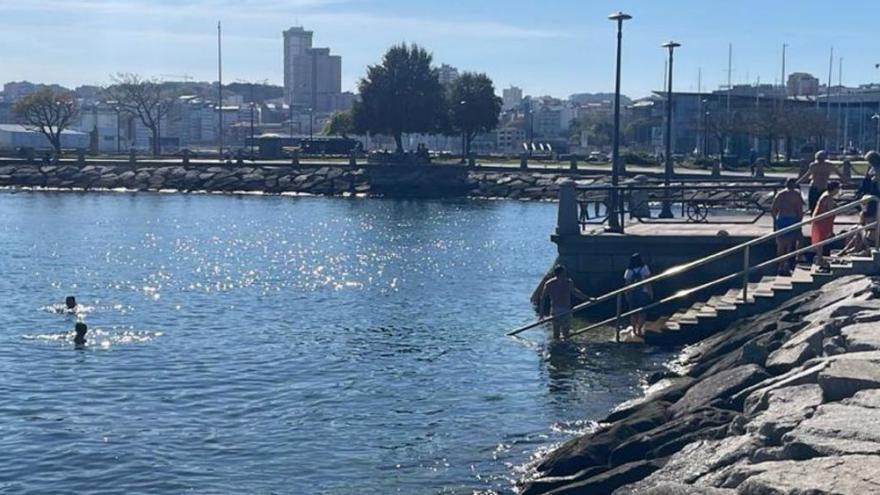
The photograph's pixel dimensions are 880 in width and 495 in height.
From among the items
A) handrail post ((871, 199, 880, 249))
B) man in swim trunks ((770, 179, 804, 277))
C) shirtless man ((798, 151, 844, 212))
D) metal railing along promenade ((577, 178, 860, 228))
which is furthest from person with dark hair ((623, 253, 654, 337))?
handrail post ((871, 199, 880, 249))

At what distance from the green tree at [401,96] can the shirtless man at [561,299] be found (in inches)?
2840

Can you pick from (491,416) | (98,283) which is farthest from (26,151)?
(491,416)

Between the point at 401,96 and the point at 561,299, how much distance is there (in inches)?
2888

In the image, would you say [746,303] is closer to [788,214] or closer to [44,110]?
[788,214]

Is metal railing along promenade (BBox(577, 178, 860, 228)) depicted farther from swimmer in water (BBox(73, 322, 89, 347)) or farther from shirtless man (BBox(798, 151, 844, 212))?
swimmer in water (BBox(73, 322, 89, 347))

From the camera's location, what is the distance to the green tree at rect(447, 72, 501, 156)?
101 m

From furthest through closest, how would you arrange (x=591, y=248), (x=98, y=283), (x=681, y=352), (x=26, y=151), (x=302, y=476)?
(x=26, y=151) → (x=98, y=283) → (x=591, y=248) → (x=681, y=352) → (x=302, y=476)

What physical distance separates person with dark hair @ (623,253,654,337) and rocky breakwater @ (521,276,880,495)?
443 cm

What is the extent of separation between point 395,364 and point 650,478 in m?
10.9

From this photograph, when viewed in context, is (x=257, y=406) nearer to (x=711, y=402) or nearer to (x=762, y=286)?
(x=711, y=402)

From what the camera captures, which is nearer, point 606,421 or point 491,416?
point 606,421

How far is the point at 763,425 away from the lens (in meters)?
11.3

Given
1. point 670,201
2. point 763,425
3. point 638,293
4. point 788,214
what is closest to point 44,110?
point 670,201

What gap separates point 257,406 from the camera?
18.7 metres
